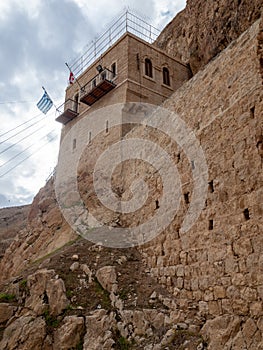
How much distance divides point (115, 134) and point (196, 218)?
27.6 ft

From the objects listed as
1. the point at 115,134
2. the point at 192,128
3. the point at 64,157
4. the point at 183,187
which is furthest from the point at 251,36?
the point at 64,157

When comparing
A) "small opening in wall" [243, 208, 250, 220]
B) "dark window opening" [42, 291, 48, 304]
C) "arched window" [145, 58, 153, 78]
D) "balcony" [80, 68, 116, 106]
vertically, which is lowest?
"dark window opening" [42, 291, 48, 304]

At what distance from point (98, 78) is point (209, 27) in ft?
22.0

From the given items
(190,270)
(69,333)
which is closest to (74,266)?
(69,333)

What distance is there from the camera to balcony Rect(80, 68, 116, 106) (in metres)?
16.7

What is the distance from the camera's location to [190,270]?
7219mm

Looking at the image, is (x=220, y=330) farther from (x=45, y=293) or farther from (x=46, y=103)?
(x=46, y=103)

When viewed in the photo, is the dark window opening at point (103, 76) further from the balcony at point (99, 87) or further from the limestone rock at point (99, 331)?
the limestone rock at point (99, 331)

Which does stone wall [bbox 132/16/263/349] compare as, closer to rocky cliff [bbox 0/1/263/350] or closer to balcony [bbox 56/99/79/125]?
rocky cliff [bbox 0/1/263/350]

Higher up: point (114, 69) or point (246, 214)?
point (114, 69)

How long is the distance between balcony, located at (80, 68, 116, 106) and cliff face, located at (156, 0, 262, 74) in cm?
503

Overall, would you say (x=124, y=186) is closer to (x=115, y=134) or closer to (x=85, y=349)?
(x=115, y=134)

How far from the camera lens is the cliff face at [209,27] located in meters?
12.9

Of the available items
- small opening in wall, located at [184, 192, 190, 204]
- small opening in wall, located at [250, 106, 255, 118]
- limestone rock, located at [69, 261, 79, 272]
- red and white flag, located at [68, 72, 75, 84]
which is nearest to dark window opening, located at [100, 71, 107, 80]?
red and white flag, located at [68, 72, 75, 84]
